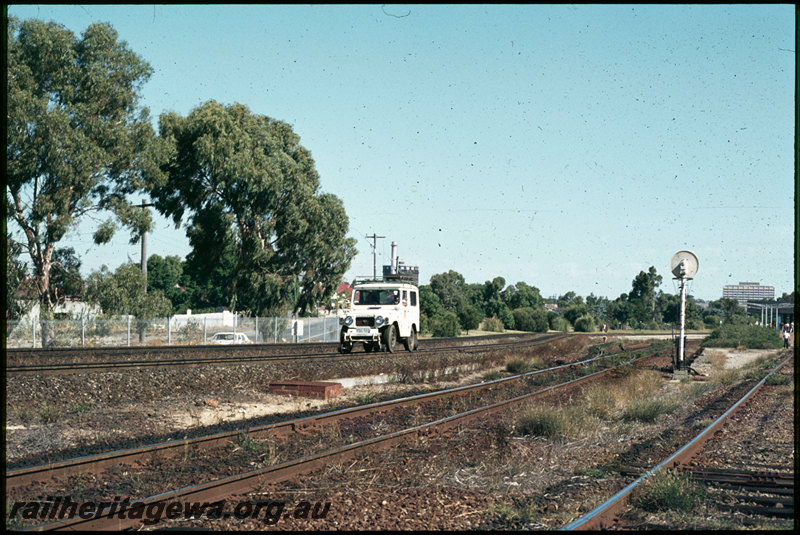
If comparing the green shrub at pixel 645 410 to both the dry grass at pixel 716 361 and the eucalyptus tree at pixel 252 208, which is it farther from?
the eucalyptus tree at pixel 252 208

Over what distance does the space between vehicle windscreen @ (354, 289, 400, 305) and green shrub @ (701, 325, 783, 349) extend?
100 ft

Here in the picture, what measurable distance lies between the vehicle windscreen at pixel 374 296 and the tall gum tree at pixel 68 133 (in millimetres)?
17027

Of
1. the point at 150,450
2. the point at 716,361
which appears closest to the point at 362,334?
the point at 716,361

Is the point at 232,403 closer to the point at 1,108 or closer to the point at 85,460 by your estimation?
the point at 85,460

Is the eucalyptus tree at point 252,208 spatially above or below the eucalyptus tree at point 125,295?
above

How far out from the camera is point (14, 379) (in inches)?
603

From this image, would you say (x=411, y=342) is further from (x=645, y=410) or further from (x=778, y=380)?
(x=645, y=410)

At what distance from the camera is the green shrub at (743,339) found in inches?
1913

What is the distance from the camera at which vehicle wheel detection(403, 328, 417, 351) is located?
28375 mm

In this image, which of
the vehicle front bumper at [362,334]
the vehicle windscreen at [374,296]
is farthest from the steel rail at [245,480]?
the vehicle windscreen at [374,296]

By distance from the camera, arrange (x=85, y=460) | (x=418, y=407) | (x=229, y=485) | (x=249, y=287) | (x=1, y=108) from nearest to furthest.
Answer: (x=229, y=485) < (x=85, y=460) < (x=1, y=108) < (x=418, y=407) < (x=249, y=287)

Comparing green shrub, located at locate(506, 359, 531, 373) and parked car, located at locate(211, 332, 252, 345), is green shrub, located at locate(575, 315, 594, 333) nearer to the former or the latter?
parked car, located at locate(211, 332, 252, 345)

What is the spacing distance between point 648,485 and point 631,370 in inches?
683

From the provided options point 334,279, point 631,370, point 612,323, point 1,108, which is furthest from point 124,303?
point 612,323
